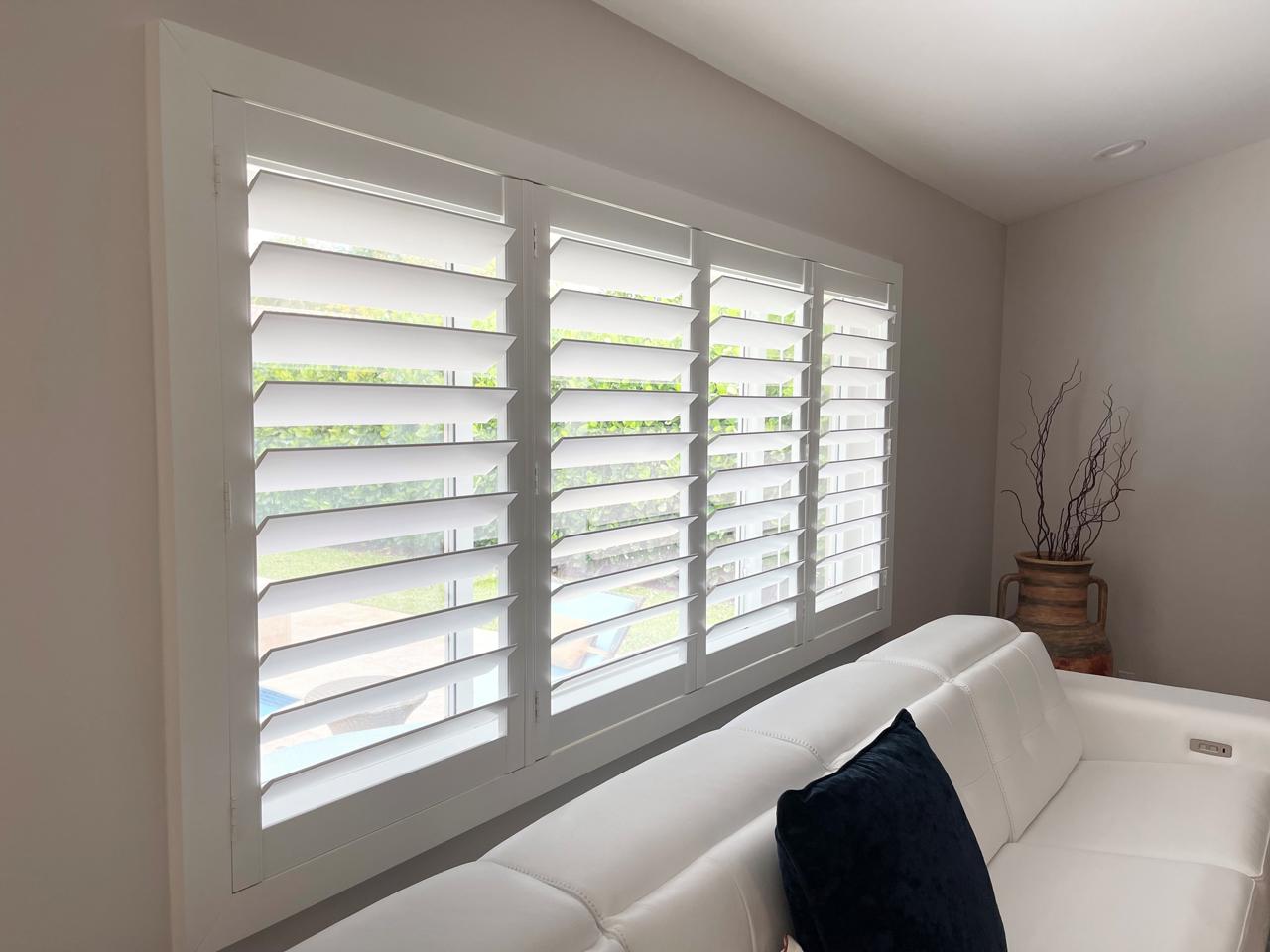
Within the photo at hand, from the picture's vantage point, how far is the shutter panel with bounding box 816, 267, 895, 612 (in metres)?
2.78

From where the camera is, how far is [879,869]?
1.17 m

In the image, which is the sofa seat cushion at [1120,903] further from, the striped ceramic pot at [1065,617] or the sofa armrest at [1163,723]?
the striped ceramic pot at [1065,617]

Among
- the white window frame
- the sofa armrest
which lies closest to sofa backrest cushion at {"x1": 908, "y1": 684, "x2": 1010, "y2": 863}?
the sofa armrest

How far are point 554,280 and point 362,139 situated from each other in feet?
1.63

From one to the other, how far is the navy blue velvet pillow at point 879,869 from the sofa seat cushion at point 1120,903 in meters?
0.28

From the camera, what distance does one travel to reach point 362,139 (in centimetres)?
140

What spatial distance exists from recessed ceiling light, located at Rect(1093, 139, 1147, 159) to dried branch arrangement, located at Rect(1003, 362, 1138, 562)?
1.05m

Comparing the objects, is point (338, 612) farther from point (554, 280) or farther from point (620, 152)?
point (620, 152)

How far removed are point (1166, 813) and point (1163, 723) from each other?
1.33ft

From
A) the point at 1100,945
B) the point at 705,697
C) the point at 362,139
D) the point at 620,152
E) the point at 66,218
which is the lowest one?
the point at 1100,945

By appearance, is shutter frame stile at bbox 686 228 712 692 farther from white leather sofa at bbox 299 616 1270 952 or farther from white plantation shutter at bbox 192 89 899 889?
white leather sofa at bbox 299 616 1270 952

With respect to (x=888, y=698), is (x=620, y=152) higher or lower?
higher

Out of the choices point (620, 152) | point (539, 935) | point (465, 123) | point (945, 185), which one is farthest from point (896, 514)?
point (539, 935)

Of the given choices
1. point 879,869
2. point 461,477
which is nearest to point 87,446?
point 461,477
